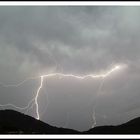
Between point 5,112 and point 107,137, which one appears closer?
point 107,137

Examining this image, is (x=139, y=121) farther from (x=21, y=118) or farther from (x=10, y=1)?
(x=10, y=1)

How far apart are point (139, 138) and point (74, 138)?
3.00m

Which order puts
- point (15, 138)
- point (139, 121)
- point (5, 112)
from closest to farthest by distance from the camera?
point (15, 138) → point (139, 121) → point (5, 112)

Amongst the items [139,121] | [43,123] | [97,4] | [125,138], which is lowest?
[43,123]

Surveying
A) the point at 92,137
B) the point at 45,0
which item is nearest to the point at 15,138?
the point at 92,137

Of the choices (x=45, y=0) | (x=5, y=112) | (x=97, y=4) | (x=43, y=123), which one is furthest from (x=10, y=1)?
(x=5, y=112)

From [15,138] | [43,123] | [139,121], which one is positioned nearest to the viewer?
[15,138]

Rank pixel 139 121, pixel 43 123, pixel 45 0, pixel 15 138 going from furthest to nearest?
pixel 43 123 → pixel 139 121 → pixel 45 0 → pixel 15 138

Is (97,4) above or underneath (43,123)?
above

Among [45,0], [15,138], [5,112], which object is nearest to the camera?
[15,138]

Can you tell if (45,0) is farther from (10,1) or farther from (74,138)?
(74,138)

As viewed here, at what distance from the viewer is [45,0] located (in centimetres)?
1884

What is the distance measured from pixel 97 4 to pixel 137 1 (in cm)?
334

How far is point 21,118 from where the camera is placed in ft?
233
